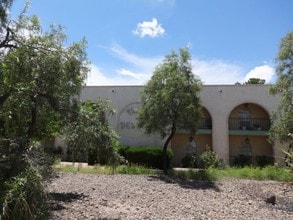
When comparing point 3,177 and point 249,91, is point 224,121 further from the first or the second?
point 3,177

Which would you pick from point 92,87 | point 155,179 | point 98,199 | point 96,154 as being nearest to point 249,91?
point 92,87

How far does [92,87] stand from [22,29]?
21926 mm

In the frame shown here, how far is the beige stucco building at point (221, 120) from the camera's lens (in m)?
27.9

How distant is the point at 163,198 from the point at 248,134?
16.9 meters

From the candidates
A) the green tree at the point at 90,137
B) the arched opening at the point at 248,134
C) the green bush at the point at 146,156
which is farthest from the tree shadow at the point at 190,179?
the arched opening at the point at 248,134

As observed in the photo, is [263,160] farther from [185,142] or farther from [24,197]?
[24,197]

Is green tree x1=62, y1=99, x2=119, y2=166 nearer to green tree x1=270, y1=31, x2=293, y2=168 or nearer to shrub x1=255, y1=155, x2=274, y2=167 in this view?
green tree x1=270, y1=31, x2=293, y2=168

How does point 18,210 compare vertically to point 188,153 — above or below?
below

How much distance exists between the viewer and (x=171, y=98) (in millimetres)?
19016

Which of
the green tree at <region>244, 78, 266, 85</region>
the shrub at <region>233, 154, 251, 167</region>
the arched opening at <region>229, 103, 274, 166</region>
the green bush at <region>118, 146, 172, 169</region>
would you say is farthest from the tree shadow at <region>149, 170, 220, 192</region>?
the green tree at <region>244, 78, 266, 85</region>

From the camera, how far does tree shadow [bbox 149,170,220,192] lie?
15.7 metres

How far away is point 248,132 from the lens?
27641 millimetres

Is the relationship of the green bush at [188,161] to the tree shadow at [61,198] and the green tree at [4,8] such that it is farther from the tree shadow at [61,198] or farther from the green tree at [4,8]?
the green tree at [4,8]

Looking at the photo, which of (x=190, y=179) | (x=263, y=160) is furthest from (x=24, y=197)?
(x=263, y=160)
